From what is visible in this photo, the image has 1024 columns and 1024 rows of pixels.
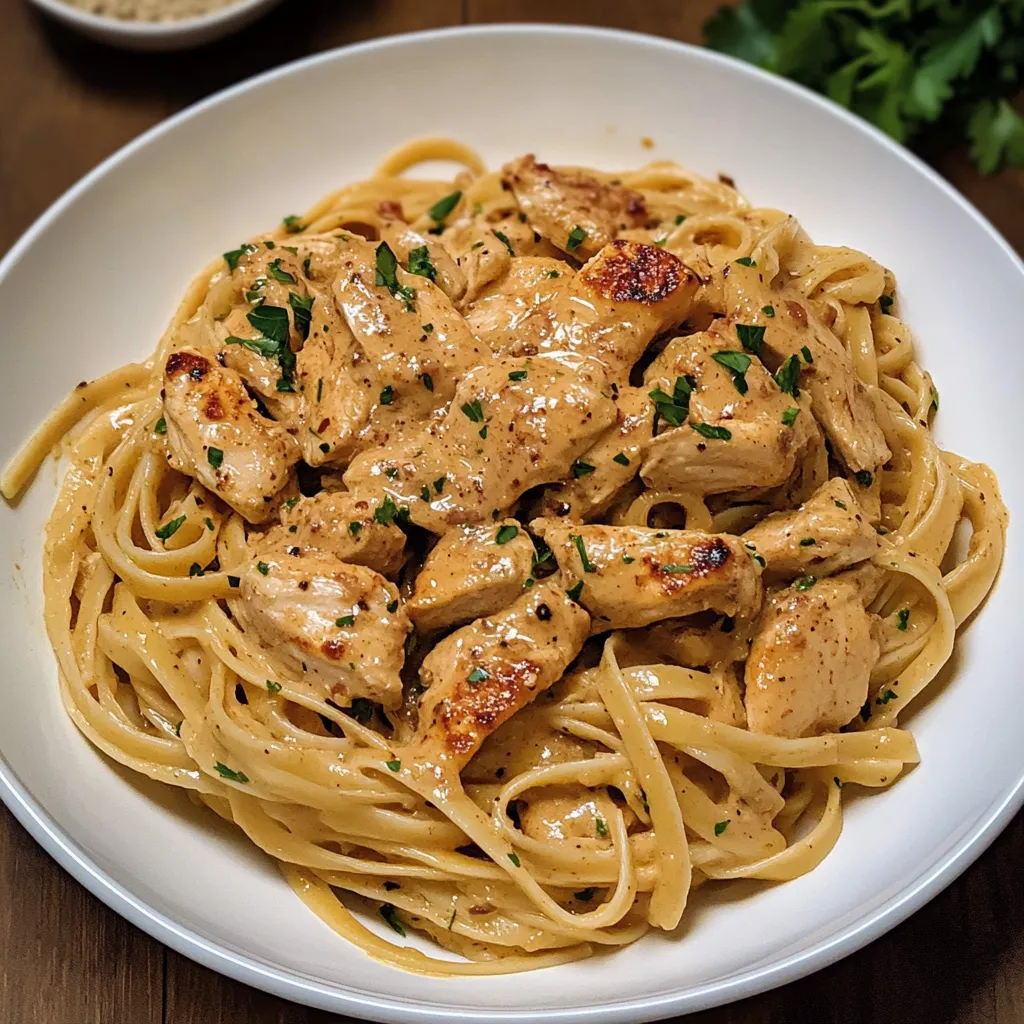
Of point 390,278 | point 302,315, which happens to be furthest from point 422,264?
point 302,315

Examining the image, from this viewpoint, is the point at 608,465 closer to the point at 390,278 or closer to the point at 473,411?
the point at 473,411

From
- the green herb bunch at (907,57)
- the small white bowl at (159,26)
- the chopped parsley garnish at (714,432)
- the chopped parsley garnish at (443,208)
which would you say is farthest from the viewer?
the small white bowl at (159,26)

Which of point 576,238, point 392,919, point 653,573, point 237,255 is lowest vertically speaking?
point 392,919

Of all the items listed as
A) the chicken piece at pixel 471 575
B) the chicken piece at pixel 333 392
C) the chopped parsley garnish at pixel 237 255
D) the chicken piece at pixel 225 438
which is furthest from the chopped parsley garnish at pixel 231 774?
the chopped parsley garnish at pixel 237 255

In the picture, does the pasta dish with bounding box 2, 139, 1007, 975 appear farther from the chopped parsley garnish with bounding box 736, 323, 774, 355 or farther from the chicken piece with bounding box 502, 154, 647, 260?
the chicken piece with bounding box 502, 154, 647, 260

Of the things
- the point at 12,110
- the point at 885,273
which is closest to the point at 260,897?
the point at 885,273

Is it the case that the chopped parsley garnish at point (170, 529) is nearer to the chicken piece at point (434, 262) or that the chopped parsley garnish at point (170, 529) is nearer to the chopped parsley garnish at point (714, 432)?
the chicken piece at point (434, 262)

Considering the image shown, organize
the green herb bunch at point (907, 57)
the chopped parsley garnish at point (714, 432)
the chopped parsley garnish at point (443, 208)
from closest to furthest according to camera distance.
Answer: the chopped parsley garnish at point (714, 432), the chopped parsley garnish at point (443, 208), the green herb bunch at point (907, 57)
